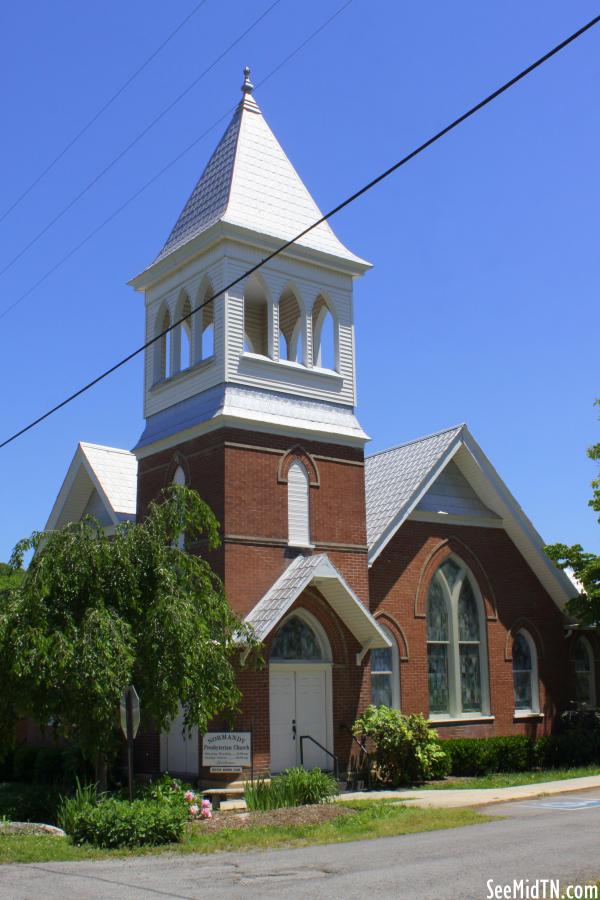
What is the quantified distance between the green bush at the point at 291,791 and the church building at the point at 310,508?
1.58m

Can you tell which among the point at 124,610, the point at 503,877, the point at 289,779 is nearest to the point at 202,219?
the point at 124,610

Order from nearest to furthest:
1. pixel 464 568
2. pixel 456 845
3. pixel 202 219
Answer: pixel 456 845
pixel 202 219
pixel 464 568

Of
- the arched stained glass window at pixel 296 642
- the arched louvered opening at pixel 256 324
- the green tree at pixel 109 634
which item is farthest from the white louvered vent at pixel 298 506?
the green tree at pixel 109 634

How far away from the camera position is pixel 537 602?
86.1 feet

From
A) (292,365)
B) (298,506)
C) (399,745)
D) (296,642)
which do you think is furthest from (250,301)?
(399,745)

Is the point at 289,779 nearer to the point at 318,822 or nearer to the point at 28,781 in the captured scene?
the point at 318,822

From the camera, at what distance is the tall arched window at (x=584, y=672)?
27.1 m

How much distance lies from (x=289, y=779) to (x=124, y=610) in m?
3.94

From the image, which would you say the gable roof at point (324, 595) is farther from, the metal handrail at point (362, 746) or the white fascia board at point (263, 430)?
the white fascia board at point (263, 430)

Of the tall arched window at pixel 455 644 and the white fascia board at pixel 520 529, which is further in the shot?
the white fascia board at pixel 520 529

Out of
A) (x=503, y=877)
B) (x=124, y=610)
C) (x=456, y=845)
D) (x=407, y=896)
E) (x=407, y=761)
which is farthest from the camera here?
(x=407, y=761)

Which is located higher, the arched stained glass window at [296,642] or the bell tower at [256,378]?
the bell tower at [256,378]

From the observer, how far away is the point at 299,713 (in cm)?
2033

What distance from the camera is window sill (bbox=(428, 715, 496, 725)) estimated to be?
23.3m
